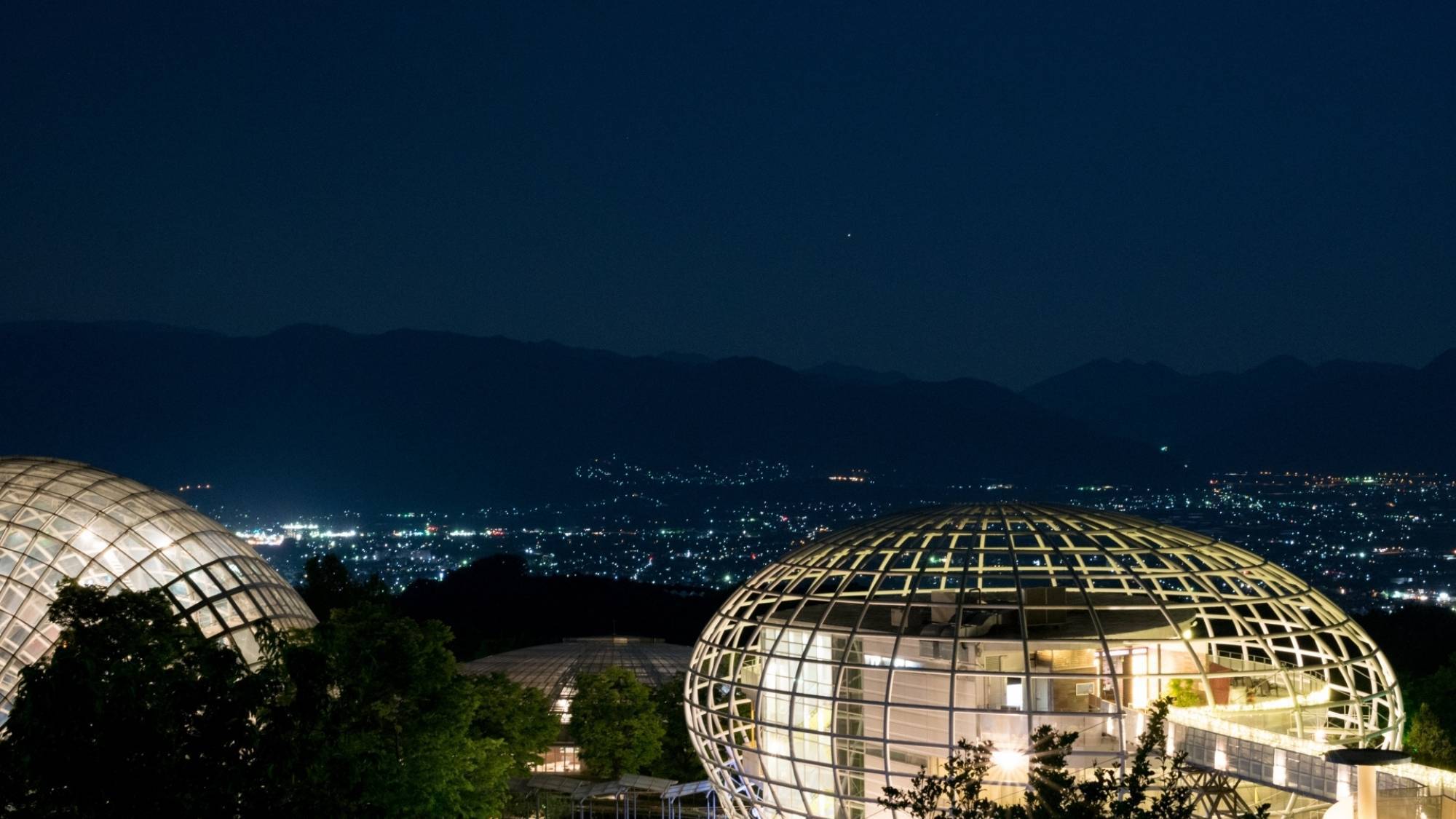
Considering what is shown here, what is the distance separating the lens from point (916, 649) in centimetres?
3544

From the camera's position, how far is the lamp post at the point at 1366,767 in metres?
27.0

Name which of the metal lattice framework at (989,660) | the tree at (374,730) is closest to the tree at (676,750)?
the tree at (374,730)

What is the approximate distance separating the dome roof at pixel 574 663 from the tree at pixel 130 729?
45.7 m

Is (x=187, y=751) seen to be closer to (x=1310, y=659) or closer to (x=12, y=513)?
(x=12, y=513)

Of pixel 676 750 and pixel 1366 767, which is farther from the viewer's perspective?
pixel 676 750

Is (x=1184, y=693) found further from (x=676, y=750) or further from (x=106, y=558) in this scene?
(x=676, y=750)

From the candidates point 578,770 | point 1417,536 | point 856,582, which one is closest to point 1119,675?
point 856,582

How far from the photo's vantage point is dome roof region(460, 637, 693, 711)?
7225 centimetres

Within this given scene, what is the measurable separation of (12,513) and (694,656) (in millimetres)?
19445

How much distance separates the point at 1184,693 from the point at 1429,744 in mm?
18713

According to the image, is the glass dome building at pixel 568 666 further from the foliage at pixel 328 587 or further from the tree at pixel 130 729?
the tree at pixel 130 729

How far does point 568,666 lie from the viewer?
75375mm

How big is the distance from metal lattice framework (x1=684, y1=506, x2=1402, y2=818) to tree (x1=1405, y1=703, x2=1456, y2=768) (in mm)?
10624

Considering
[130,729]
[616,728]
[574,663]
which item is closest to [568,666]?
[574,663]
